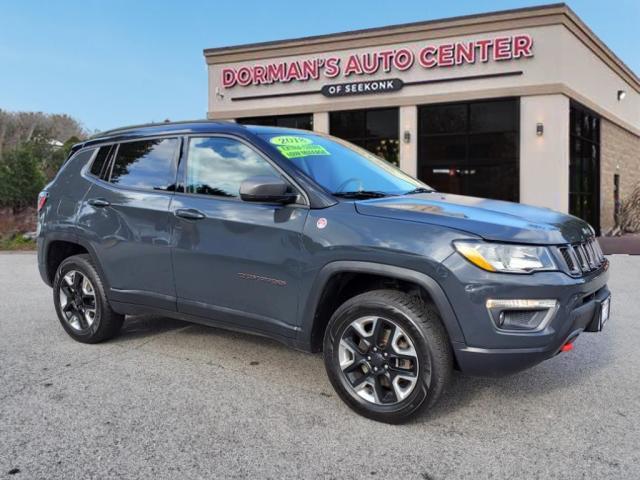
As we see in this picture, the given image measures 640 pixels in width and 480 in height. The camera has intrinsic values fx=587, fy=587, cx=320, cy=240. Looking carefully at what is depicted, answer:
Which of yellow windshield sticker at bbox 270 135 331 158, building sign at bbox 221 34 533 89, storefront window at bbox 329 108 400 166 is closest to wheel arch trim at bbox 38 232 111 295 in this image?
yellow windshield sticker at bbox 270 135 331 158

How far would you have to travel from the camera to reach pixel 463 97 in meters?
16.1

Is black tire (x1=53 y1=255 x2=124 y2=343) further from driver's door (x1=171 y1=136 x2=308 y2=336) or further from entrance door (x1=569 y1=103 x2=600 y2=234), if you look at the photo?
entrance door (x1=569 y1=103 x2=600 y2=234)

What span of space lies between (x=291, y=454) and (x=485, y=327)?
1195 millimetres

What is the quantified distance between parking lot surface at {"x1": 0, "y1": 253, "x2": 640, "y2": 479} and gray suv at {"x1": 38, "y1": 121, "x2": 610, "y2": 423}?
323mm

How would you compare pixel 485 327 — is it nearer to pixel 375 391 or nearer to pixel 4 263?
pixel 375 391

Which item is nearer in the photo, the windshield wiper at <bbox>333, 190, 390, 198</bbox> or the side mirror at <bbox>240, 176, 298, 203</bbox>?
the side mirror at <bbox>240, 176, 298, 203</bbox>

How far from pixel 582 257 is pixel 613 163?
19.9m

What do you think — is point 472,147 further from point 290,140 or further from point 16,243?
point 290,140

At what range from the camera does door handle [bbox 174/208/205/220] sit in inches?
159

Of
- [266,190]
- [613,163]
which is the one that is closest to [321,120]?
[613,163]

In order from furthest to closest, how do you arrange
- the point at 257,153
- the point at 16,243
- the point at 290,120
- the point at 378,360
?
the point at 290,120 < the point at 16,243 < the point at 257,153 < the point at 378,360

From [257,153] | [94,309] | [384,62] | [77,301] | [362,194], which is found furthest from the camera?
[384,62]

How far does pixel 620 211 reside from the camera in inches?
827

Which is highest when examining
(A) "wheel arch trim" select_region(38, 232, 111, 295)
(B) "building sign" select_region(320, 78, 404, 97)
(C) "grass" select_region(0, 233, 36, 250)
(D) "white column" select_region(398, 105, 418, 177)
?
(B) "building sign" select_region(320, 78, 404, 97)
